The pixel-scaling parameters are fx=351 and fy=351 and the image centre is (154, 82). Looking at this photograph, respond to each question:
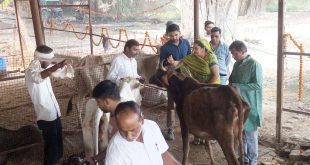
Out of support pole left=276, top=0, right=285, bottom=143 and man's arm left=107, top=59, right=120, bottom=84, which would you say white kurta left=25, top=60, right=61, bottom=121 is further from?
support pole left=276, top=0, right=285, bottom=143

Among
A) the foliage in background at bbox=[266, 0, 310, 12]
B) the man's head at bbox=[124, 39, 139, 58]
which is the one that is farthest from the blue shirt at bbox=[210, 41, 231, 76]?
the foliage in background at bbox=[266, 0, 310, 12]

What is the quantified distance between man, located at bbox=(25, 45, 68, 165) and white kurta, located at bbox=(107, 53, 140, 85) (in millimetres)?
839

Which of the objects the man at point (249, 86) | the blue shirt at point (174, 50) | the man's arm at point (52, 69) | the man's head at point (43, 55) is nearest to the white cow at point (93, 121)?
the man's arm at point (52, 69)

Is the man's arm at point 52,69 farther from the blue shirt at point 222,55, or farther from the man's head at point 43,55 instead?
the blue shirt at point 222,55

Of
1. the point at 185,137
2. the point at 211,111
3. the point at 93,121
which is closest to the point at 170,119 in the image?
the point at 185,137

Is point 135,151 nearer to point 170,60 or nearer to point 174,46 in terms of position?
point 170,60

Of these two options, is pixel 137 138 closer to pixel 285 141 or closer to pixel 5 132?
pixel 5 132

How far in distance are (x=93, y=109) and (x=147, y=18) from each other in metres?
26.4

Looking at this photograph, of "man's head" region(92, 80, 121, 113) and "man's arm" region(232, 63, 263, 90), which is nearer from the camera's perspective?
"man's head" region(92, 80, 121, 113)

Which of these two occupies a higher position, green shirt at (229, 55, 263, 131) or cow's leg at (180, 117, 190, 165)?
green shirt at (229, 55, 263, 131)

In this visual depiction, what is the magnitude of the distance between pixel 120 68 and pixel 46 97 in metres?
1.05

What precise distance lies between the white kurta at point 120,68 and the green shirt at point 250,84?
1.38 m

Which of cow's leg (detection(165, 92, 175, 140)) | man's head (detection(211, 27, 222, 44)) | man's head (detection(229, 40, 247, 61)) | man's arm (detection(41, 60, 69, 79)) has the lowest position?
cow's leg (detection(165, 92, 175, 140))

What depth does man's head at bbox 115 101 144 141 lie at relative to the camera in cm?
210
